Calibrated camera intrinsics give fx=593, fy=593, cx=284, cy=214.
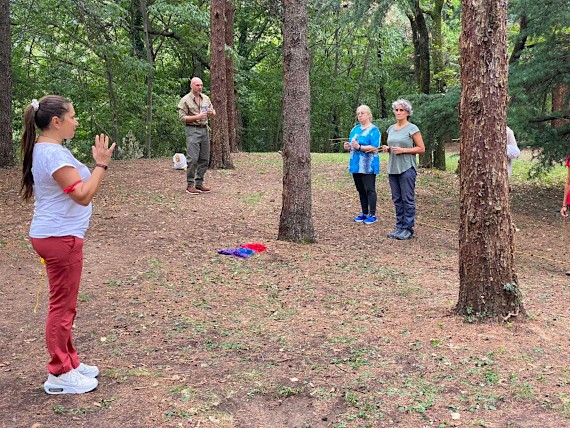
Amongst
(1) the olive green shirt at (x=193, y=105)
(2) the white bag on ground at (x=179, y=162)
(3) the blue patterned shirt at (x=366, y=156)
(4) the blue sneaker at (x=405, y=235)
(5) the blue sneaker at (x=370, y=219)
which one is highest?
(1) the olive green shirt at (x=193, y=105)

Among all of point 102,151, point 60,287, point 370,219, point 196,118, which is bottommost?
point 370,219

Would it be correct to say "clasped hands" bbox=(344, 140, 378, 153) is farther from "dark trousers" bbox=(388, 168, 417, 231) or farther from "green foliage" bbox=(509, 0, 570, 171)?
"green foliage" bbox=(509, 0, 570, 171)

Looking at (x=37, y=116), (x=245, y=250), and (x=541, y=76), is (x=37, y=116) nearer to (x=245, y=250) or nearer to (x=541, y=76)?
(x=245, y=250)

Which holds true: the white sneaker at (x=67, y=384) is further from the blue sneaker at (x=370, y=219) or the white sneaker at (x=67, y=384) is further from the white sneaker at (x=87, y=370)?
the blue sneaker at (x=370, y=219)

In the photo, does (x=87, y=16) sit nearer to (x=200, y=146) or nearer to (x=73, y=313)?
(x=200, y=146)

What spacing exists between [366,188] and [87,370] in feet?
18.8

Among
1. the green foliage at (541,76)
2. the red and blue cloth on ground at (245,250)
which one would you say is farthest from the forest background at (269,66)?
A: the red and blue cloth on ground at (245,250)

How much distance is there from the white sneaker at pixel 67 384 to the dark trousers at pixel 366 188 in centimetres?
562

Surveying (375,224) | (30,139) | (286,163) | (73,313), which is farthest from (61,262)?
(375,224)

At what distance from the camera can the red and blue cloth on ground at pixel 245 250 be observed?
696 cm

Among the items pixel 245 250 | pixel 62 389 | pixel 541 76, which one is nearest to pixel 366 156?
pixel 245 250

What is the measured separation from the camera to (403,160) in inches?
310

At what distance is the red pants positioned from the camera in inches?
131

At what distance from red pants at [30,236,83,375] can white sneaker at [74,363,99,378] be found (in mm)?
117
